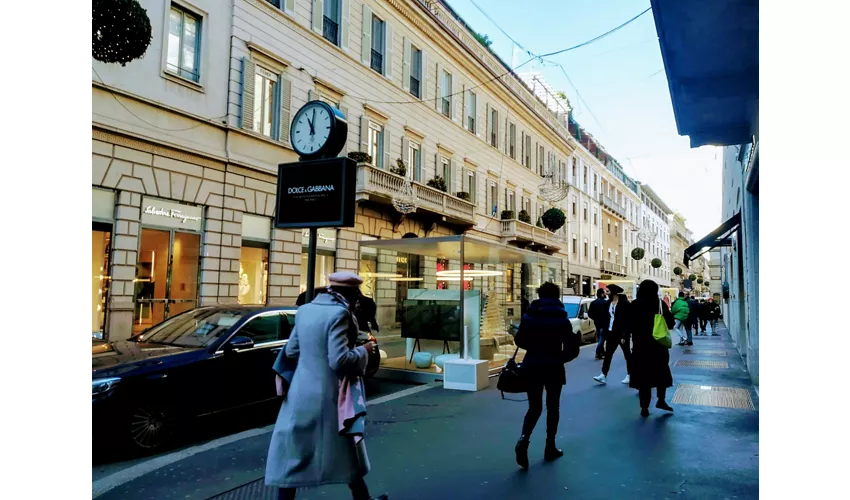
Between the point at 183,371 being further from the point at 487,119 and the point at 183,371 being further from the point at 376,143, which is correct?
the point at 487,119

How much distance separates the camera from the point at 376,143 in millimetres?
22141

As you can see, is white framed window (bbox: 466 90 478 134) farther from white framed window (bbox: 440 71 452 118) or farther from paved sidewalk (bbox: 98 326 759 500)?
paved sidewalk (bbox: 98 326 759 500)

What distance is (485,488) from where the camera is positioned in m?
4.85

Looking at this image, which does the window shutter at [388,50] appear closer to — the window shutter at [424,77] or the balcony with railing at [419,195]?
the window shutter at [424,77]

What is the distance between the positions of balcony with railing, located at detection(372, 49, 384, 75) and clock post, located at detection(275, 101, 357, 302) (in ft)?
55.9

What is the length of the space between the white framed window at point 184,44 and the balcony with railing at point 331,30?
16.9 feet

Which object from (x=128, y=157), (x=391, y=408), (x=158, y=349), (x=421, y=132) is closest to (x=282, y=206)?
(x=158, y=349)

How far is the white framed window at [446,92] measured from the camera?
26914 mm

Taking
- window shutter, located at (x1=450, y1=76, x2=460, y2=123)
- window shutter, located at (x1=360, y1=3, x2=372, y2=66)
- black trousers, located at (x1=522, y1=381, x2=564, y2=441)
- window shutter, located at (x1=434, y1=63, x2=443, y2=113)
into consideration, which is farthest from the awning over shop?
window shutter, located at (x1=450, y1=76, x2=460, y2=123)

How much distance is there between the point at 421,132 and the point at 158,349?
19.2 m

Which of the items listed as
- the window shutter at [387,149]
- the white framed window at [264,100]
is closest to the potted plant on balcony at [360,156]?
the window shutter at [387,149]

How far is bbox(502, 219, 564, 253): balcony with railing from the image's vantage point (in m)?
32.0
